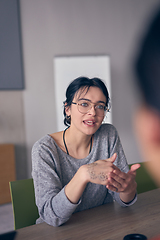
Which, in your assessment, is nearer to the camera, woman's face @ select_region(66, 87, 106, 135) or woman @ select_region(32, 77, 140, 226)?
woman @ select_region(32, 77, 140, 226)

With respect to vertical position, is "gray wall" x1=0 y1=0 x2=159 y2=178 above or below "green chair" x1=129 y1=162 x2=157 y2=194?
above

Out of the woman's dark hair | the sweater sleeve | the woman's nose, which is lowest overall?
the sweater sleeve

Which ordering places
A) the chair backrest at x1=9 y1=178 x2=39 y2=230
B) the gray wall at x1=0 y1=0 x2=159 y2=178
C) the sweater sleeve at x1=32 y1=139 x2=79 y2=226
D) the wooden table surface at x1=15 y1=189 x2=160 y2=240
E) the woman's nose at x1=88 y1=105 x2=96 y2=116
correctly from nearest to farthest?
the wooden table surface at x1=15 y1=189 x2=160 y2=240 < the sweater sleeve at x1=32 y1=139 x2=79 y2=226 < the chair backrest at x1=9 y1=178 x2=39 y2=230 < the woman's nose at x1=88 y1=105 x2=96 y2=116 < the gray wall at x1=0 y1=0 x2=159 y2=178

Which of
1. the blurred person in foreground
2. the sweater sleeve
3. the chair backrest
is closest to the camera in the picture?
the sweater sleeve

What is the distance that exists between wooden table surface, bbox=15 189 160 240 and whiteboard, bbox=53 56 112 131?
2.32 metres

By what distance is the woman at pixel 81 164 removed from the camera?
0.92 m

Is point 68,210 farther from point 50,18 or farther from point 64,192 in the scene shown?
point 50,18

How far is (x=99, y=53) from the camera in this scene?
3.63m

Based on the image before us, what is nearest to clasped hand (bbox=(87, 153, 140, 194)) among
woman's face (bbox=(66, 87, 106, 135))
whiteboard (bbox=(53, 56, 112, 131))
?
woman's face (bbox=(66, 87, 106, 135))

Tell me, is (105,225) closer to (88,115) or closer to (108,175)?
(108,175)

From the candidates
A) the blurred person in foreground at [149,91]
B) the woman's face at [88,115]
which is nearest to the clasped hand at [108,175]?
the woman's face at [88,115]

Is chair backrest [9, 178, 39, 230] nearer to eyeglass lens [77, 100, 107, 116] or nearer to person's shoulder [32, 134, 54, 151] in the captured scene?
person's shoulder [32, 134, 54, 151]

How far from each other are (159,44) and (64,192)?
11.5 feet

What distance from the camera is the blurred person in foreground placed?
3.85 metres
